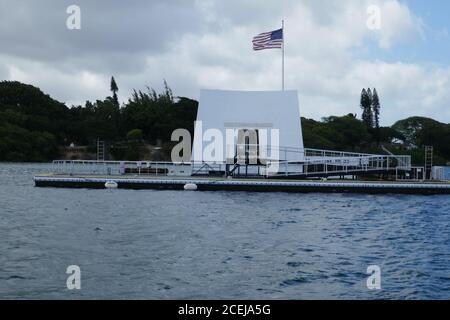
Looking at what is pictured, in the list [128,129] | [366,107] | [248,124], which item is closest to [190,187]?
[248,124]

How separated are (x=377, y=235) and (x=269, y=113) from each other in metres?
22.1

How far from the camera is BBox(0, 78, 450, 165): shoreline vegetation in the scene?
9238cm

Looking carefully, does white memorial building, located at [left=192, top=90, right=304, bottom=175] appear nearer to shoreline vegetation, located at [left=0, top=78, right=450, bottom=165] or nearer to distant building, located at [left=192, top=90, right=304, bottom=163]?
distant building, located at [left=192, top=90, right=304, bottom=163]

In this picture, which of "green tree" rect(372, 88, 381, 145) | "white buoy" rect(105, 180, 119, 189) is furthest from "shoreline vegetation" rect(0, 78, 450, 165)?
"white buoy" rect(105, 180, 119, 189)

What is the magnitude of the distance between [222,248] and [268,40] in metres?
24.3

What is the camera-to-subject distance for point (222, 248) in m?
16.5

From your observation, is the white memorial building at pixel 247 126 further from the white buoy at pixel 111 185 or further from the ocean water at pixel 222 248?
the ocean water at pixel 222 248

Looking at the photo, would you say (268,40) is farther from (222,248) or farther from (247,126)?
(222,248)

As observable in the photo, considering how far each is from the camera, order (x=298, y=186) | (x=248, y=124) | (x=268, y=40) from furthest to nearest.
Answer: (x=248, y=124), (x=268, y=40), (x=298, y=186)

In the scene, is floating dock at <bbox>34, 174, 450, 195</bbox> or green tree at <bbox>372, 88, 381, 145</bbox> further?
green tree at <bbox>372, 88, 381, 145</bbox>

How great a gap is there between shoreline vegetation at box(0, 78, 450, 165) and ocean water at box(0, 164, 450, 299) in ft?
200

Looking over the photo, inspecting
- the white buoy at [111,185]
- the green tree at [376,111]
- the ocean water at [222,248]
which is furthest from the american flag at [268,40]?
the green tree at [376,111]

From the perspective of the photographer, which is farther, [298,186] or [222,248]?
[298,186]
